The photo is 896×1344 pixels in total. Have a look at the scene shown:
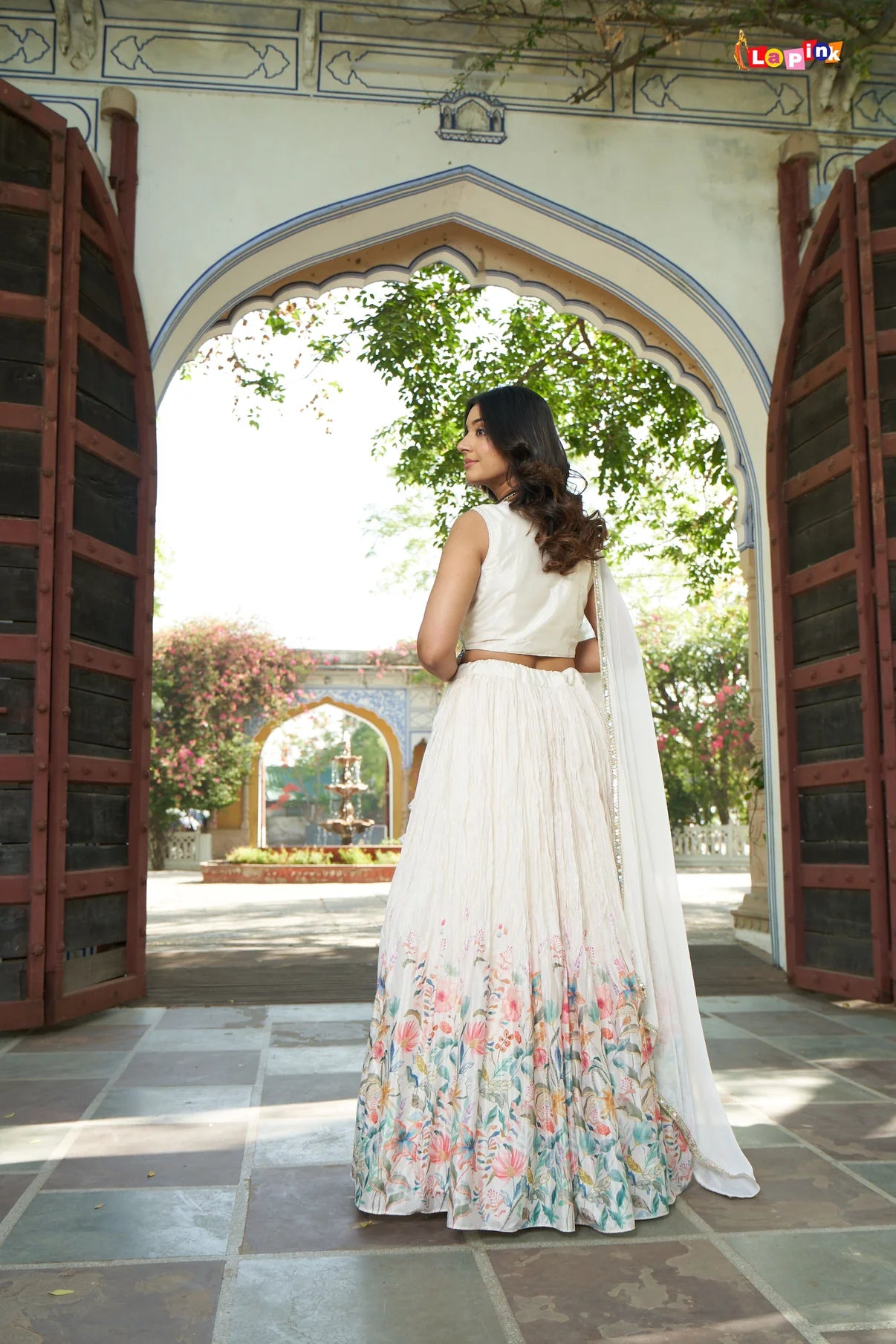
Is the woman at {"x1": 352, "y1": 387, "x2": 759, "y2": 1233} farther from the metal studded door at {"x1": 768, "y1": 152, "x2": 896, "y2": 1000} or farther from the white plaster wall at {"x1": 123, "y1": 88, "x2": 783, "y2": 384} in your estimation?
the white plaster wall at {"x1": 123, "y1": 88, "x2": 783, "y2": 384}

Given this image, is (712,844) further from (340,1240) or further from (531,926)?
(340,1240)

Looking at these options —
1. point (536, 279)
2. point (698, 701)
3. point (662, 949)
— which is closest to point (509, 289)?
point (536, 279)

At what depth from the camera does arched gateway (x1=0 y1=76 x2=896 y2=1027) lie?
389 cm

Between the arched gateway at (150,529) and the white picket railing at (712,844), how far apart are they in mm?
13594

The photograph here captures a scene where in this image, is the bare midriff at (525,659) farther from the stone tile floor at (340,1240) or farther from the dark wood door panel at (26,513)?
the dark wood door panel at (26,513)

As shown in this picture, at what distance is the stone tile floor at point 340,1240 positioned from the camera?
1642 mm

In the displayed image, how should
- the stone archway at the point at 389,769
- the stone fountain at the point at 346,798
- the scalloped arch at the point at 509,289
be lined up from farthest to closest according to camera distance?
the stone archway at the point at 389,769 → the stone fountain at the point at 346,798 → the scalloped arch at the point at 509,289

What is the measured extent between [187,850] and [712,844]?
8593mm

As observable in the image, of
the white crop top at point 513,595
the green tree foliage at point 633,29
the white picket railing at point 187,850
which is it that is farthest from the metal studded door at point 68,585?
the white picket railing at point 187,850

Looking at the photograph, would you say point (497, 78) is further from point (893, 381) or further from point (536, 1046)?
point (536, 1046)

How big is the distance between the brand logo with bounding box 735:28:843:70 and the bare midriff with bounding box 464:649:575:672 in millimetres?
4129

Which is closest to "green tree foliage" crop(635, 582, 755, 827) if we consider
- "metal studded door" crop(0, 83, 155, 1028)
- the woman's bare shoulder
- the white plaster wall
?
the white plaster wall

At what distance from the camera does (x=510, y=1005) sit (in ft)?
6.76

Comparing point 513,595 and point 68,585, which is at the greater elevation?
point 68,585
